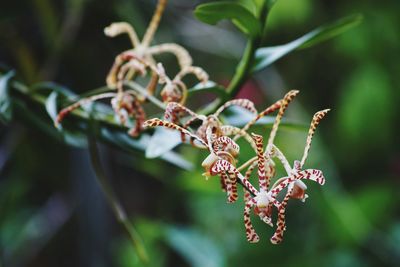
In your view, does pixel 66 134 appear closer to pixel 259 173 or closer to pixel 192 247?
pixel 259 173

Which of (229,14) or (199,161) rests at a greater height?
(229,14)

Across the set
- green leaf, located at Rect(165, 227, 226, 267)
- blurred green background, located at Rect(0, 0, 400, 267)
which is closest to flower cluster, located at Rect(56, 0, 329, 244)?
blurred green background, located at Rect(0, 0, 400, 267)

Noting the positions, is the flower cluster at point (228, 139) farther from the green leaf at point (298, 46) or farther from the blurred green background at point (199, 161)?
the blurred green background at point (199, 161)

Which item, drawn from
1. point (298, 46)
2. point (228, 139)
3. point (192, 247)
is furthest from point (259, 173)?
point (192, 247)

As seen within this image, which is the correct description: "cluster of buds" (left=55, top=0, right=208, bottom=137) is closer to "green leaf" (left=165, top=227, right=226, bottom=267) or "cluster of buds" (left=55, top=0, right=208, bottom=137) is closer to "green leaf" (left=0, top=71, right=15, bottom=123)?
"green leaf" (left=0, top=71, right=15, bottom=123)

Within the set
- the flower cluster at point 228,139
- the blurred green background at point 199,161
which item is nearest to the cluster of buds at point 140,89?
the flower cluster at point 228,139

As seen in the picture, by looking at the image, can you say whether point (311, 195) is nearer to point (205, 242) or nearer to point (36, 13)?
point (205, 242)
